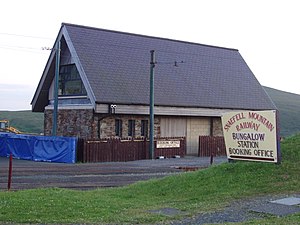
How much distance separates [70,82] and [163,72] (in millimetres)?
7513

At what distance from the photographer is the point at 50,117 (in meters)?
43.4

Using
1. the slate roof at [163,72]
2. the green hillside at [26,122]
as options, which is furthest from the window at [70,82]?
the green hillside at [26,122]

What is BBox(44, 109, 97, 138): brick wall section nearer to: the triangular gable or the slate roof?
the triangular gable

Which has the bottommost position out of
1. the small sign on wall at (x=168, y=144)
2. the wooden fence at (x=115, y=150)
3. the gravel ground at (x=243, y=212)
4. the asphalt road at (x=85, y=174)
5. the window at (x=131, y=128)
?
the gravel ground at (x=243, y=212)

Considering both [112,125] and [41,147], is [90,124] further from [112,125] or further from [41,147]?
[41,147]

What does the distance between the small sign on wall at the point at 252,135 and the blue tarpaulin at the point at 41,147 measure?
17547 millimetres

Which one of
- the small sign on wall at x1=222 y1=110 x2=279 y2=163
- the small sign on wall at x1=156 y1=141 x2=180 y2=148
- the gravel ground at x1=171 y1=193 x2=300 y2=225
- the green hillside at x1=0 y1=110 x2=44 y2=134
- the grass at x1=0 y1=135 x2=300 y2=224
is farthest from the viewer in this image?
the green hillside at x1=0 y1=110 x2=44 y2=134

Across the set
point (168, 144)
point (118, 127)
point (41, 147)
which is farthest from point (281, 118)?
point (41, 147)

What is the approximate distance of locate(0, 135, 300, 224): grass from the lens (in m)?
12.0

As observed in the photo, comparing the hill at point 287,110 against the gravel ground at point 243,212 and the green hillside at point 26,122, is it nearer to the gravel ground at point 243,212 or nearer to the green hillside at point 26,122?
the green hillside at point 26,122

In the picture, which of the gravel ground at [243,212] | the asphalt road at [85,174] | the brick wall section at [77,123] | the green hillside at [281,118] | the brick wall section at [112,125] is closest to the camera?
the gravel ground at [243,212]

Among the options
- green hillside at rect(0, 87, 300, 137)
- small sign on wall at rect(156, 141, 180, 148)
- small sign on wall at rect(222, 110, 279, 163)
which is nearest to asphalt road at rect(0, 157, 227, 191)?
small sign on wall at rect(156, 141, 180, 148)

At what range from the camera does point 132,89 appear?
3906 centimetres

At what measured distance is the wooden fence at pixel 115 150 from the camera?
3450 cm
